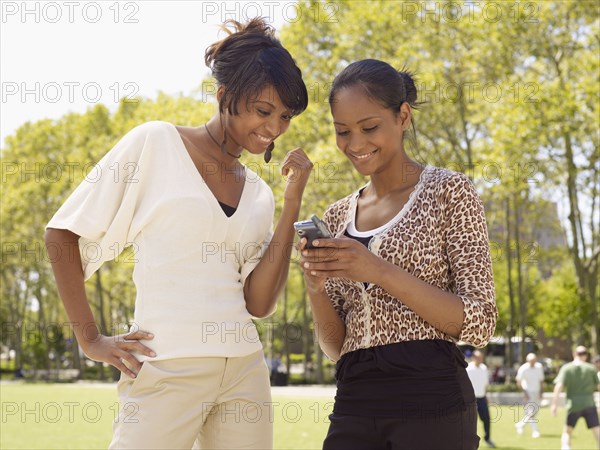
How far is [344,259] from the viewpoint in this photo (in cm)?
313

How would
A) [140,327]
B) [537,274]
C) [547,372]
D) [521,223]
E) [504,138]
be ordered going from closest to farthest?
[140,327] < [504,138] < [521,223] < [547,372] < [537,274]

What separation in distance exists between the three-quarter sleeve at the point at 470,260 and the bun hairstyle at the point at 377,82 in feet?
1.30

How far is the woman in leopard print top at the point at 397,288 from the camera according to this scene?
321 cm

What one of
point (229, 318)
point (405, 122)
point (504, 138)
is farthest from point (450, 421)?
point (504, 138)

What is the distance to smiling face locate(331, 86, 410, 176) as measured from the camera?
3.51 meters

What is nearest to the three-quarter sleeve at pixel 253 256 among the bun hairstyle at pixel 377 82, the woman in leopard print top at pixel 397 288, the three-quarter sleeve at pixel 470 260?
the woman in leopard print top at pixel 397 288

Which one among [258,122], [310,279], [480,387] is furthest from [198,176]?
[480,387]

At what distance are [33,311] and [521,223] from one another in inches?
1867

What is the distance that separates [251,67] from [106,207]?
81 centimetres

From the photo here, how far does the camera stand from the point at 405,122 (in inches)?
144

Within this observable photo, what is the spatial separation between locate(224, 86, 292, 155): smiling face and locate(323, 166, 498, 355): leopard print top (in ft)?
2.10

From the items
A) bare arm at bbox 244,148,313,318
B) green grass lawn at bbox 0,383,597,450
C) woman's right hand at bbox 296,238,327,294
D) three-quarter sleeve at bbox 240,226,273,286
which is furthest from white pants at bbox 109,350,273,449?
green grass lawn at bbox 0,383,597,450

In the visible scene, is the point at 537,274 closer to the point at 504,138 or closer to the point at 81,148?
the point at 81,148

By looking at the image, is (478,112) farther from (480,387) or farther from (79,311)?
(79,311)
